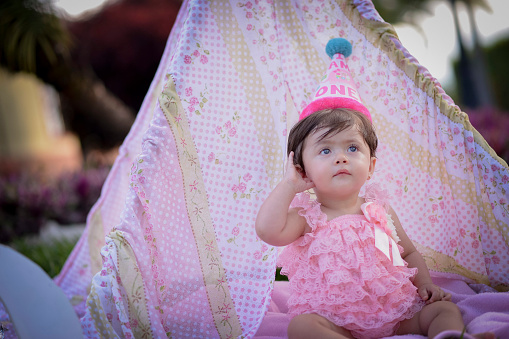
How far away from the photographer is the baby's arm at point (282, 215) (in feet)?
5.19

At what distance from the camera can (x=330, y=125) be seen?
160cm

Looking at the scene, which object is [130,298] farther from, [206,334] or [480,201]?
[480,201]

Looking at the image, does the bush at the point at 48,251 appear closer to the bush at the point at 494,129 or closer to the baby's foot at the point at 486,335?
the baby's foot at the point at 486,335

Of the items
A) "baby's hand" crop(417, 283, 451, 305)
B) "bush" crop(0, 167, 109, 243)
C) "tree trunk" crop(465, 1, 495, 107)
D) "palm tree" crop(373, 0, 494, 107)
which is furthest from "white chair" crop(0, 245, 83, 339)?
"tree trunk" crop(465, 1, 495, 107)

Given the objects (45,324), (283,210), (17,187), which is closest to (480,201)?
(283,210)

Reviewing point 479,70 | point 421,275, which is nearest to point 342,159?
point 421,275

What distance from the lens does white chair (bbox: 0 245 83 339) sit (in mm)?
1393

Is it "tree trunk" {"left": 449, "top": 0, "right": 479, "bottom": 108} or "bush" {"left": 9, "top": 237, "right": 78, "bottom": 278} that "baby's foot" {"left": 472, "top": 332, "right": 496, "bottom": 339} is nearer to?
"bush" {"left": 9, "top": 237, "right": 78, "bottom": 278}

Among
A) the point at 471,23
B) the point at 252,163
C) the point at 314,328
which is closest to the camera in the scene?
the point at 314,328

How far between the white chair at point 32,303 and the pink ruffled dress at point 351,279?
72 cm

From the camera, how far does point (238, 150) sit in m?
2.02

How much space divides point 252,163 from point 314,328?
791 millimetres

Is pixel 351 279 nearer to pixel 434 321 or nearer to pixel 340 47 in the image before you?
pixel 434 321

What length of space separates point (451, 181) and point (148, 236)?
3.87 feet
